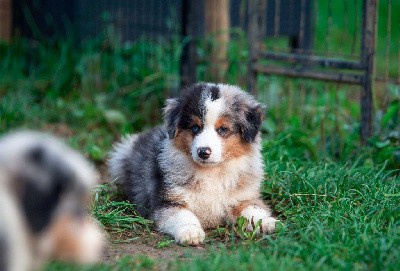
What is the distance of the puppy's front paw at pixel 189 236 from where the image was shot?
15.8ft

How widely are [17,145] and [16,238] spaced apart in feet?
1.54

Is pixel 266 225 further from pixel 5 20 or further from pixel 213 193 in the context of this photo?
pixel 5 20

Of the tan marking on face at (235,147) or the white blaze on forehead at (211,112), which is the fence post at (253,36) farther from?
the white blaze on forehead at (211,112)

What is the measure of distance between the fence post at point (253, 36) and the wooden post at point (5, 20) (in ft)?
13.6

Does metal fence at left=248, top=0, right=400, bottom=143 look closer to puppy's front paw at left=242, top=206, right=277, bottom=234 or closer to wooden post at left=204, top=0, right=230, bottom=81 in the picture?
wooden post at left=204, top=0, right=230, bottom=81

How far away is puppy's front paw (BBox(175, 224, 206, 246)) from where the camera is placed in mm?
4816

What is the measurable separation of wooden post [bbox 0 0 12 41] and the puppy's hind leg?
6.23 metres

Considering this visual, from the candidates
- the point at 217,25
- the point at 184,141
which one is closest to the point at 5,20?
the point at 217,25

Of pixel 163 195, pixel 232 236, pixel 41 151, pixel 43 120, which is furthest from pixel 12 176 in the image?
pixel 43 120

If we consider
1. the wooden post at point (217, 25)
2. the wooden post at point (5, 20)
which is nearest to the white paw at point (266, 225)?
the wooden post at point (217, 25)

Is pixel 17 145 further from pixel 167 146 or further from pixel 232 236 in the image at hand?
pixel 167 146

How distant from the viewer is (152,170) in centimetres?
553

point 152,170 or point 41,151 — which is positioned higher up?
point 41,151

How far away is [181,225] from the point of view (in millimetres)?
4930
